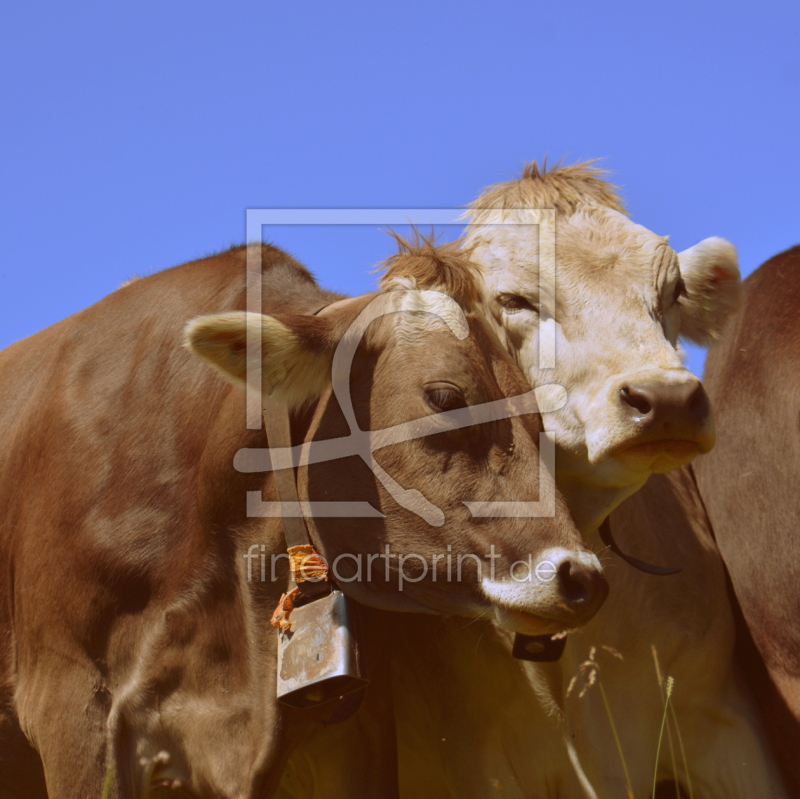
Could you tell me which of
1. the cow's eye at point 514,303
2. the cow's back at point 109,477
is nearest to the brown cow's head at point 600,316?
the cow's eye at point 514,303

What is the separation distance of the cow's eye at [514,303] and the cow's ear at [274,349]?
0.67m

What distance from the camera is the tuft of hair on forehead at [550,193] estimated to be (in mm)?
4496

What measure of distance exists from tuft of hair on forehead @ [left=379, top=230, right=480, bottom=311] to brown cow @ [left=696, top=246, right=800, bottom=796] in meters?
1.47

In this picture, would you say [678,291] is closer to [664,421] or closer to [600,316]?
[600,316]

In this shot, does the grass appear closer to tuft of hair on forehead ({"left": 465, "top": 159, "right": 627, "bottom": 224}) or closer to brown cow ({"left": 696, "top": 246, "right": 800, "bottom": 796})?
brown cow ({"left": 696, "top": 246, "right": 800, "bottom": 796})

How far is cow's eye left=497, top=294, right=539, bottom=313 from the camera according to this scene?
4215mm

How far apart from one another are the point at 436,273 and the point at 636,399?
938 millimetres

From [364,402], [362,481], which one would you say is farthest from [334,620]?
[364,402]

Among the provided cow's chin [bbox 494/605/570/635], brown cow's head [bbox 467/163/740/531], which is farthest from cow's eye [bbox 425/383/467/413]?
cow's chin [bbox 494/605/570/635]

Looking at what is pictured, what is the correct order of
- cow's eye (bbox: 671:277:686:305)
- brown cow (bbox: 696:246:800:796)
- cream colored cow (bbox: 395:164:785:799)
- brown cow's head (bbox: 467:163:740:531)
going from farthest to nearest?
brown cow (bbox: 696:246:800:796), cow's eye (bbox: 671:277:686:305), cream colored cow (bbox: 395:164:785:799), brown cow's head (bbox: 467:163:740:531)

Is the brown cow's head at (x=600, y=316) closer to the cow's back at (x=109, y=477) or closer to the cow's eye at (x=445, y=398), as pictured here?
the cow's eye at (x=445, y=398)

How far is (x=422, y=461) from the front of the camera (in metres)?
3.80

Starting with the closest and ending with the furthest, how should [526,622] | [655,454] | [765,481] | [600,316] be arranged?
[526,622] < [655,454] < [600,316] < [765,481]

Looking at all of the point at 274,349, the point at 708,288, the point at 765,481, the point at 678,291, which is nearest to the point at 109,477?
the point at 274,349
